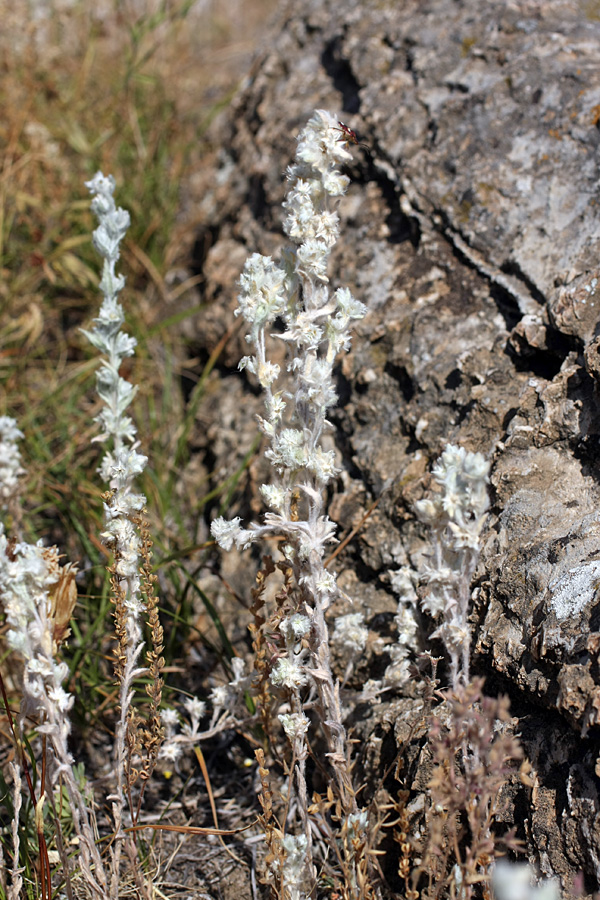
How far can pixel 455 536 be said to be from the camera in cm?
146

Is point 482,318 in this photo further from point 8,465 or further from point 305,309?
point 8,465

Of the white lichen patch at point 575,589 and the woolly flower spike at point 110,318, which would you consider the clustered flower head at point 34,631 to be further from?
the white lichen patch at point 575,589

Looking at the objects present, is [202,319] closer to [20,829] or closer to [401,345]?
[401,345]

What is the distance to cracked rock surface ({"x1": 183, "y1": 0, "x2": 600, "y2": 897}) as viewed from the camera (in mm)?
1633

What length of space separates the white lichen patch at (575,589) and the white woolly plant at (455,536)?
9.6 inches

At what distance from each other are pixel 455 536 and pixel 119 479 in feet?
2.65

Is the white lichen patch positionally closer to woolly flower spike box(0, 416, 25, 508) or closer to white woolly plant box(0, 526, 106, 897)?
white woolly plant box(0, 526, 106, 897)

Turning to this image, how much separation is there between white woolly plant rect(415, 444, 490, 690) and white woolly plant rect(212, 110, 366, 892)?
0.26m

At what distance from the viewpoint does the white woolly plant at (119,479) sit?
5.54 feet

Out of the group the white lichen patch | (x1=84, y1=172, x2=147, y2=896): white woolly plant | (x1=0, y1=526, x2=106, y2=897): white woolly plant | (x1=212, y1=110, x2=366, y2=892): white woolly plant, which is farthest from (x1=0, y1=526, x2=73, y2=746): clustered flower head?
the white lichen patch

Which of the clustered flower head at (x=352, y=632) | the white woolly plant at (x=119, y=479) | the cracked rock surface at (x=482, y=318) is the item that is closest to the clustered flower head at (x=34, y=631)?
the white woolly plant at (x=119, y=479)

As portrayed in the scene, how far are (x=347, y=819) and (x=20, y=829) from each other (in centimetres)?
90

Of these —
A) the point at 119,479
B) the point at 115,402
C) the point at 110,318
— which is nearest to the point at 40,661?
the point at 119,479

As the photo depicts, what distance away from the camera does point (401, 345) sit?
2.41 meters
